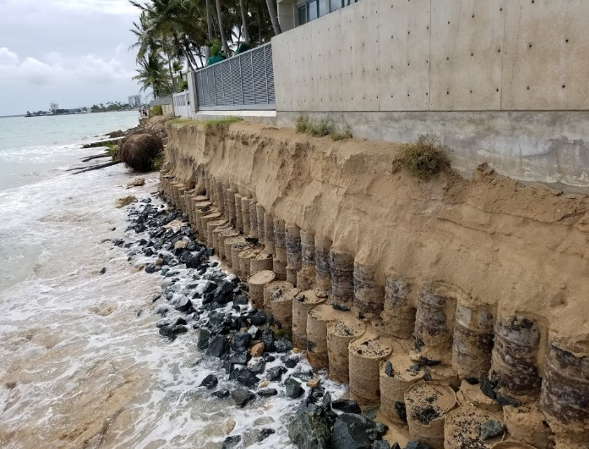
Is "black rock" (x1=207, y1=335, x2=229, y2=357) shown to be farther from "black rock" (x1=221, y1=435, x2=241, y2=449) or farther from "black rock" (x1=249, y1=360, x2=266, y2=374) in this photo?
"black rock" (x1=221, y1=435, x2=241, y2=449)

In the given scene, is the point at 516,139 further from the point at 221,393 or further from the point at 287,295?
the point at 221,393

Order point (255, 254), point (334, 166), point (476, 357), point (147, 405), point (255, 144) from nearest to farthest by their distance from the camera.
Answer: point (476, 357) < point (147, 405) < point (334, 166) < point (255, 254) < point (255, 144)

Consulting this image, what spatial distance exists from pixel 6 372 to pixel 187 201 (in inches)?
361

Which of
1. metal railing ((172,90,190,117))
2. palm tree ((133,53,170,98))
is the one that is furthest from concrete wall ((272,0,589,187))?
palm tree ((133,53,170,98))

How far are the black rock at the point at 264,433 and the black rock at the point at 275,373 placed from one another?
1.09m

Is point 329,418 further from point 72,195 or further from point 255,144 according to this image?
point 72,195

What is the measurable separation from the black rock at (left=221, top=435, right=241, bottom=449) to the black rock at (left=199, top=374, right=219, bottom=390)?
1.33 m

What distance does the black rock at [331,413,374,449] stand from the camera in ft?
18.7

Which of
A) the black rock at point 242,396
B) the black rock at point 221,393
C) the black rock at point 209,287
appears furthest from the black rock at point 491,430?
the black rock at point 209,287

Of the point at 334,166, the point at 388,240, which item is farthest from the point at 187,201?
the point at 388,240

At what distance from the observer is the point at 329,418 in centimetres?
634

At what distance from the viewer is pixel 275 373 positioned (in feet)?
25.0

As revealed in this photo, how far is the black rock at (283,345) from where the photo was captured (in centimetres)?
825

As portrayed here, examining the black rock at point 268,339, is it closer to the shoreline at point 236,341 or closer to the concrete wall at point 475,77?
the shoreline at point 236,341
